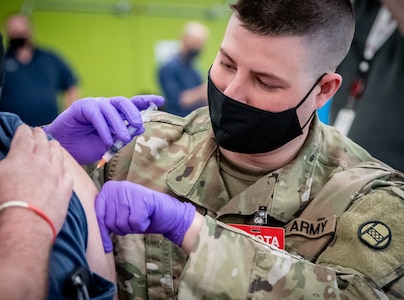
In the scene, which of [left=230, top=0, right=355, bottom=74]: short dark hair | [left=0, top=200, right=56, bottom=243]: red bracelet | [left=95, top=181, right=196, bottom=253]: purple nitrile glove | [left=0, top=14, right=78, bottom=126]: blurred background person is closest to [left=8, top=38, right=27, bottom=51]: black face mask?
[left=0, top=14, right=78, bottom=126]: blurred background person

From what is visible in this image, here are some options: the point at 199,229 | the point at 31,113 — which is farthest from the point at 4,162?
the point at 31,113

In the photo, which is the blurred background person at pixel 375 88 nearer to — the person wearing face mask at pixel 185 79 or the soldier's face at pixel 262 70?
the soldier's face at pixel 262 70

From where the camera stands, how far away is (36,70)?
441 centimetres

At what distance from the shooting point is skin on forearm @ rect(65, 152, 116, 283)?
3.92 ft

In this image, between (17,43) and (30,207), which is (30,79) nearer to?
(17,43)

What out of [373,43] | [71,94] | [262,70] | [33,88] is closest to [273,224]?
[262,70]

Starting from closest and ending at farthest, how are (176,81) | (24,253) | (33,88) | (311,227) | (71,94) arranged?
(24,253) → (311,227) → (33,88) → (71,94) → (176,81)

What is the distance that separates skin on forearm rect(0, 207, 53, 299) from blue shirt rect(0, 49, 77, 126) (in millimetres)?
3311

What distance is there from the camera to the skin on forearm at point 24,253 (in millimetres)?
887

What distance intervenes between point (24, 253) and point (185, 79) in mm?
4445

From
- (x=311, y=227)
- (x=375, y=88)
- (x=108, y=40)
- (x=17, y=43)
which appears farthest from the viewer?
(x=108, y=40)

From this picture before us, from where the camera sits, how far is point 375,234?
4.51 feet

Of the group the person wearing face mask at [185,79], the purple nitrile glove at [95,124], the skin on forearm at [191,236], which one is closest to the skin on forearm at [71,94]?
the person wearing face mask at [185,79]

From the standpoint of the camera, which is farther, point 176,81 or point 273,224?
point 176,81
